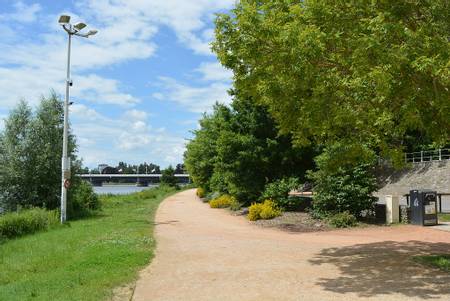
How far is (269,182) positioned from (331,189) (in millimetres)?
5208

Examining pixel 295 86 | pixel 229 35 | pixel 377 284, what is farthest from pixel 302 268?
pixel 229 35

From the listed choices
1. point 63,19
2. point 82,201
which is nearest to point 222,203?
point 82,201

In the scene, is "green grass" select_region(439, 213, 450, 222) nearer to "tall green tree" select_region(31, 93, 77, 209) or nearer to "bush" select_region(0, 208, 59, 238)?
"bush" select_region(0, 208, 59, 238)

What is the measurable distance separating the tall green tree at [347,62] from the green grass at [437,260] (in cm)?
222

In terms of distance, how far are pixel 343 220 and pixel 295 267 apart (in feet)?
25.9

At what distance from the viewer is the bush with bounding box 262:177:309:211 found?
72.0 feet

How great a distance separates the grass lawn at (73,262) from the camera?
8.70m

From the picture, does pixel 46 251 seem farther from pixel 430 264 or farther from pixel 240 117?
pixel 240 117

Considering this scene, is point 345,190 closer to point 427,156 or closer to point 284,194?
point 284,194

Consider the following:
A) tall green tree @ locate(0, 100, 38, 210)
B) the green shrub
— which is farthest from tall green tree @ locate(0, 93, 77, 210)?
the green shrub

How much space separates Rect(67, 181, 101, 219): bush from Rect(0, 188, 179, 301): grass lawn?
7.59m

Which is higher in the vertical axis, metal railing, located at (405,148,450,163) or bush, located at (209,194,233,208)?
metal railing, located at (405,148,450,163)

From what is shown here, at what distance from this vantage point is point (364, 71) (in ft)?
27.7

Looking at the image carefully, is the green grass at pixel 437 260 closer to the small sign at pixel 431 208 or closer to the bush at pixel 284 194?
the small sign at pixel 431 208
